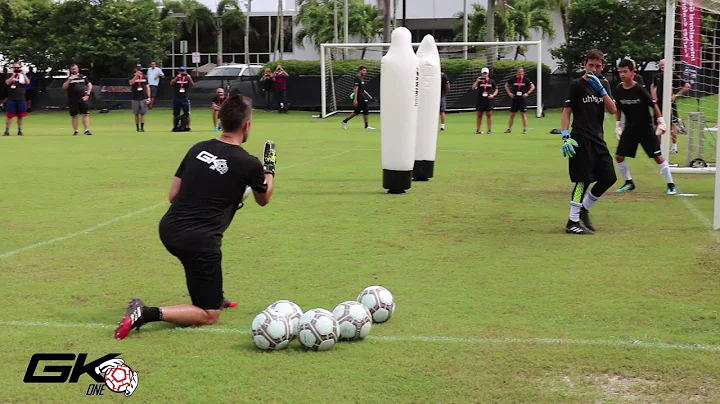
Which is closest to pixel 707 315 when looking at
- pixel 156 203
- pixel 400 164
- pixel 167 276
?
pixel 167 276

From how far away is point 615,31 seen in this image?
140 ft

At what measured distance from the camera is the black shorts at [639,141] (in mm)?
14344

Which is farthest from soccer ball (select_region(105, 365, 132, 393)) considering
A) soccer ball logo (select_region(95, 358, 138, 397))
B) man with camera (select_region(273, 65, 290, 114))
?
man with camera (select_region(273, 65, 290, 114))

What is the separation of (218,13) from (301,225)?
54.8m

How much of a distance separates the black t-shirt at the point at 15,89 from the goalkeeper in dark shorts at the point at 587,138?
2110 centimetres

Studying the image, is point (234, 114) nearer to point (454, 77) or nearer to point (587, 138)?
point (587, 138)

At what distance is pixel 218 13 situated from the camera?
64.0m

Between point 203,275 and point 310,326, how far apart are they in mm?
1015

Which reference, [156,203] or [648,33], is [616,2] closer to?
[648,33]

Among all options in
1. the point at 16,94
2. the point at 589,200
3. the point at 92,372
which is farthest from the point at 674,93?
the point at 16,94

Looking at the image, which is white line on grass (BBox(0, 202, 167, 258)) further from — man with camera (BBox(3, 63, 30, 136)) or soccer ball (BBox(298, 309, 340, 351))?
man with camera (BBox(3, 63, 30, 136))

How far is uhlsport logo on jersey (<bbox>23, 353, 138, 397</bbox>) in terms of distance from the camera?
18.1 feet

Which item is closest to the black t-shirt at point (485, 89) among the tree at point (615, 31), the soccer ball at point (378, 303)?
the tree at point (615, 31)

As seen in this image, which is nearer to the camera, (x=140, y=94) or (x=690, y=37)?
(x=690, y=37)
